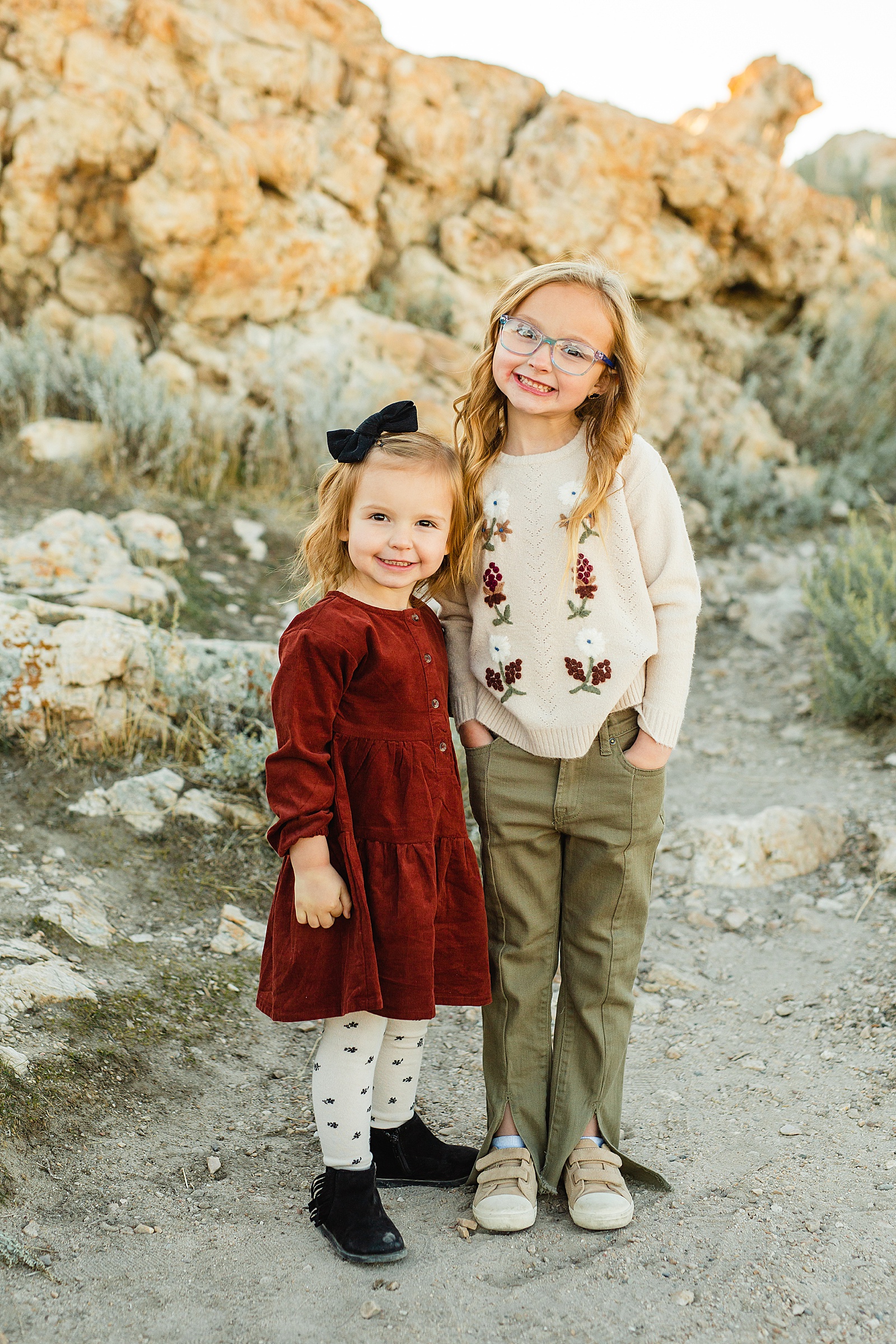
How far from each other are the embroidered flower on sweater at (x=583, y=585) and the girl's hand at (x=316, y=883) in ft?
2.16

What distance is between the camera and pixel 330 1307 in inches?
68.8

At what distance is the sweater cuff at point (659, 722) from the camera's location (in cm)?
202

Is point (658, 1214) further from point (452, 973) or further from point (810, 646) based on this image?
point (810, 646)

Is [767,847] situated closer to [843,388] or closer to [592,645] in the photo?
[592,645]

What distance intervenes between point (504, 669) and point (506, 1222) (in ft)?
3.50

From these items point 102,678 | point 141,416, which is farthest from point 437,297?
point 102,678

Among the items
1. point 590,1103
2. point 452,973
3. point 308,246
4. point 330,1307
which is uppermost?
point 308,246

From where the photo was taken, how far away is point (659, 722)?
202 centimetres

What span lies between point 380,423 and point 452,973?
3.49ft

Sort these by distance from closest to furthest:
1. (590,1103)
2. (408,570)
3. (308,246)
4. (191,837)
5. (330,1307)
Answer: (330,1307)
(408,570)
(590,1103)
(191,837)
(308,246)

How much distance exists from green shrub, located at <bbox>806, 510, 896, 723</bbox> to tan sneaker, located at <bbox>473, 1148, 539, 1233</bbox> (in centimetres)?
269

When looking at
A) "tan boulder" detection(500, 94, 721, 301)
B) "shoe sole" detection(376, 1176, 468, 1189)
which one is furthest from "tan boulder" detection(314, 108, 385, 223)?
"shoe sole" detection(376, 1176, 468, 1189)

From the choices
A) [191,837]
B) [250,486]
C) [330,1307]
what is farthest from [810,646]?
[330,1307]

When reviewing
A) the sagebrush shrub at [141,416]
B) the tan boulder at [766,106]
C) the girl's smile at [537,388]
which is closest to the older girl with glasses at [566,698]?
the girl's smile at [537,388]
